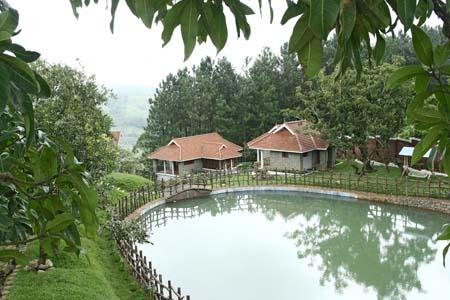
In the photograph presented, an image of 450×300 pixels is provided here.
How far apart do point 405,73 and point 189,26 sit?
347 mm

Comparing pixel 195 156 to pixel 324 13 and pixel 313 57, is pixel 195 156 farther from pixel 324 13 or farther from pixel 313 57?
pixel 324 13

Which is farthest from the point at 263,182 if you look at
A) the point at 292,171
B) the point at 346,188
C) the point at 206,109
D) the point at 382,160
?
the point at 206,109

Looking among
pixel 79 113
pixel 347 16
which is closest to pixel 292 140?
pixel 79 113

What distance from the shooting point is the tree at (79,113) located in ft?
23.4

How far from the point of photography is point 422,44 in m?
0.68

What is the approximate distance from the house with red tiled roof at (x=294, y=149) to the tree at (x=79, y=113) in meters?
10.5

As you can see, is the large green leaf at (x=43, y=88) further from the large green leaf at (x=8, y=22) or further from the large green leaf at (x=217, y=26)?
the large green leaf at (x=217, y=26)

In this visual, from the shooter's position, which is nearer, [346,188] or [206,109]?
[346,188]

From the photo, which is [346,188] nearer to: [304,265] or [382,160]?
[382,160]

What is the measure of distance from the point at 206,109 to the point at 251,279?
13.8 meters

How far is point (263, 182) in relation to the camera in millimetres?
16031

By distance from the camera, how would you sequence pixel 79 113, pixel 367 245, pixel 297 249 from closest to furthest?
pixel 79 113 → pixel 297 249 → pixel 367 245

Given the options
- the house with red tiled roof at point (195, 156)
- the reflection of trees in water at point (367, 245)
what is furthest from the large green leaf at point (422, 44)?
the house with red tiled roof at point (195, 156)

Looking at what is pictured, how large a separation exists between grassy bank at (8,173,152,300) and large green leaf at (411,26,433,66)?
13.6 feet
